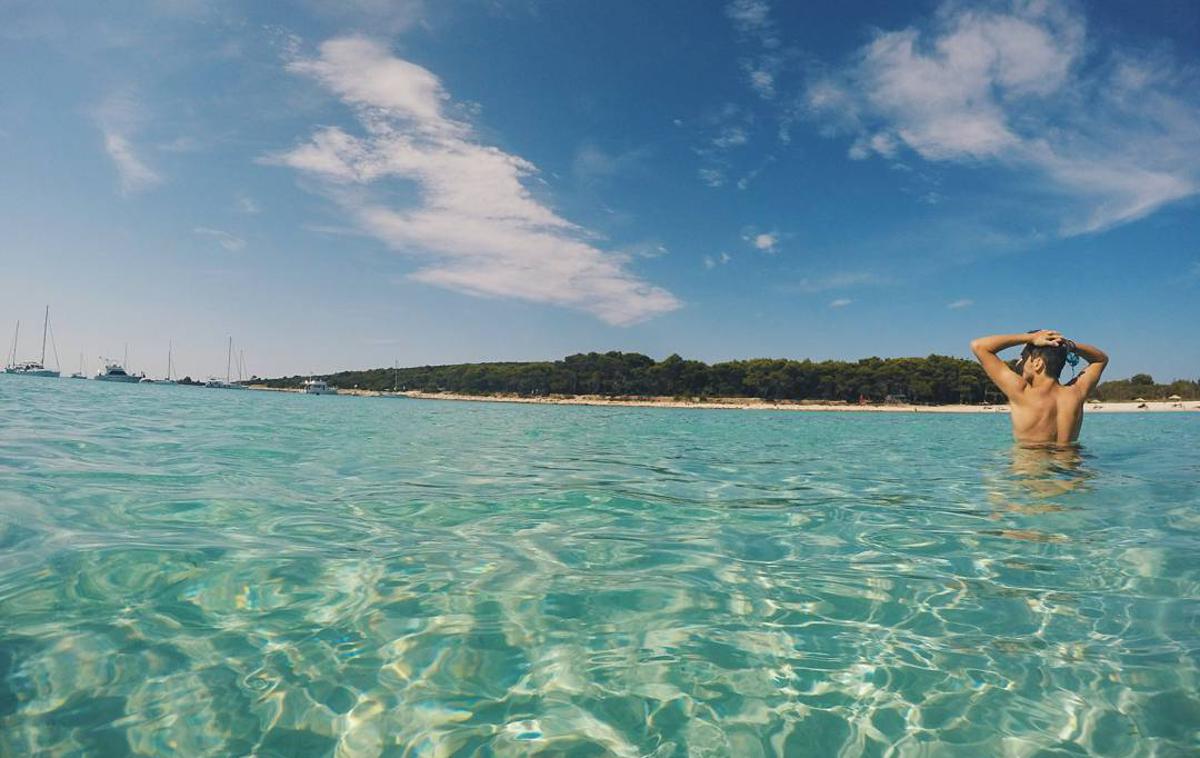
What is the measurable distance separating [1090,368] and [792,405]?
292 feet

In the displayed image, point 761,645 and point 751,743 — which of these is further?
point 761,645

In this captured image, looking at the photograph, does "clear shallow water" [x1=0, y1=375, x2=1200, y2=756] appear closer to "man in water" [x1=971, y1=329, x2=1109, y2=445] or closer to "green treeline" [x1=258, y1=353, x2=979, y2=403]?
"man in water" [x1=971, y1=329, x2=1109, y2=445]

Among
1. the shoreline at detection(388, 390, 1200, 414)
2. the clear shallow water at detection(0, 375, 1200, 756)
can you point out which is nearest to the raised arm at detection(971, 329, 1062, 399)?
the clear shallow water at detection(0, 375, 1200, 756)

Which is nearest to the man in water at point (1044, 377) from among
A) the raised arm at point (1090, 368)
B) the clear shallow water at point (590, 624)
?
the raised arm at point (1090, 368)

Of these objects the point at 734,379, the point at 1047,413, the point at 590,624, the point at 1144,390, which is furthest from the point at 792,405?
the point at 590,624

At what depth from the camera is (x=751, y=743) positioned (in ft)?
8.00

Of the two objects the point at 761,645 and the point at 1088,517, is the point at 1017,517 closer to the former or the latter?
the point at 1088,517

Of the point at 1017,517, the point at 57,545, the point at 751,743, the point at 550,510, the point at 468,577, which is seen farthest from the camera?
the point at 550,510

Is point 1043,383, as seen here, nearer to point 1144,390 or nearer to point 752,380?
point 752,380

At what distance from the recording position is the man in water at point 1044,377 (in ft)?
34.9

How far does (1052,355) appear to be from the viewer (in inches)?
416

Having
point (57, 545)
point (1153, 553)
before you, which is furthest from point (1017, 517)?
point (57, 545)

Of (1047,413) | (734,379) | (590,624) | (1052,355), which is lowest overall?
(590,624)

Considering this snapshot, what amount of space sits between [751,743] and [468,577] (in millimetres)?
2385
